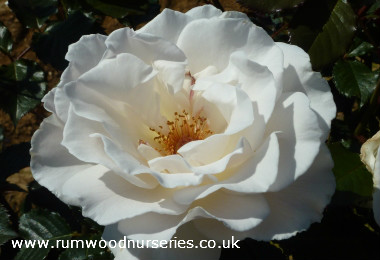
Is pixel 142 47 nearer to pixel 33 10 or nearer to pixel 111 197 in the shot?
pixel 111 197

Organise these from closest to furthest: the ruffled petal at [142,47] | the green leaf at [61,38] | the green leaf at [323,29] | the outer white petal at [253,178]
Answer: the outer white petal at [253,178] → the ruffled petal at [142,47] → the green leaf at [323,29] → the green leaf at [61,38]

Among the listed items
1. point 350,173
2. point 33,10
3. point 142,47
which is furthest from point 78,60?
point 350,173

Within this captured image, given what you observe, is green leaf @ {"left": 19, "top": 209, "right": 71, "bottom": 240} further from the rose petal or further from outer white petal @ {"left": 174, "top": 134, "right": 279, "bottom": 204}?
outer white petal @ {"left": 174, "top": 134, "right": 279, "bottom": 204}

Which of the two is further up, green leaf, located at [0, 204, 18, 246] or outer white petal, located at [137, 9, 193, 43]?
outer white petal, located at [137, 9, 193, 43]

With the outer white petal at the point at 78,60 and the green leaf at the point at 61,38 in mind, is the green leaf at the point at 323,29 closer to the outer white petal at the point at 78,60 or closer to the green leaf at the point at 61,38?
the outer white petal at the point at 78,60

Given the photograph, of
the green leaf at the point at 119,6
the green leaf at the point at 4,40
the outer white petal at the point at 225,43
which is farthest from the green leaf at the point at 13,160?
the outer white petal at the point at 225,43

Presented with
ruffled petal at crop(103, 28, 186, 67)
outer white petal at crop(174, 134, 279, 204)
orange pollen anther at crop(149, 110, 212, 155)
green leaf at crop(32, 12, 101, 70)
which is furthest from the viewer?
green leaf at crop(32, 12, 101, 70)

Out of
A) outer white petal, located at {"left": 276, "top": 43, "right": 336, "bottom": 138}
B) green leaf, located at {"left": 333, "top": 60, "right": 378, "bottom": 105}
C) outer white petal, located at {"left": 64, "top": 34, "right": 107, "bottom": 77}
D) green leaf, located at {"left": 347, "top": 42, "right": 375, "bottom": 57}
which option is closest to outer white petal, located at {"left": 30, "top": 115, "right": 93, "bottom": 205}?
outer white petal, located at {"left": 64, "top": 34, "right": 107, "bottom": 77}
